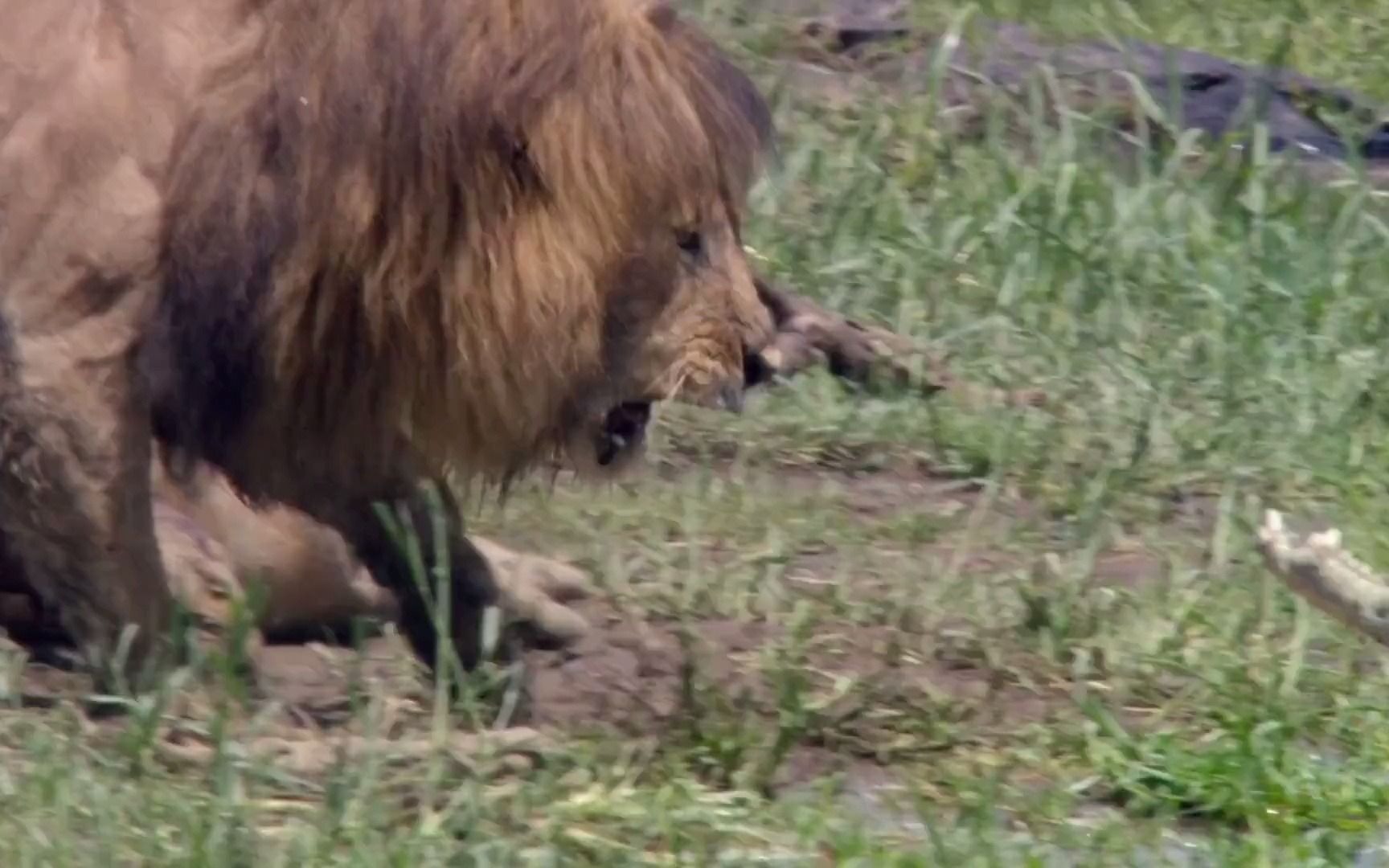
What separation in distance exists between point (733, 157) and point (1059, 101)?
3579 millimetres

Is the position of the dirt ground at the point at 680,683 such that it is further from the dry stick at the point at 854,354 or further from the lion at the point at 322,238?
the dry stick at the point at 854,354

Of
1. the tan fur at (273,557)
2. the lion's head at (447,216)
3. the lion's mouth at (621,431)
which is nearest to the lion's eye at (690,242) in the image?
the lion's head at (447,216)

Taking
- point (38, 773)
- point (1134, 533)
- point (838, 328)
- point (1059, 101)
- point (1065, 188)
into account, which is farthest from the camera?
point (1059, 101)

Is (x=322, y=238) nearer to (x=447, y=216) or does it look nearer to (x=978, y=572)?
(x=447, y=216)

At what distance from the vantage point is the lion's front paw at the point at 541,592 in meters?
4.59

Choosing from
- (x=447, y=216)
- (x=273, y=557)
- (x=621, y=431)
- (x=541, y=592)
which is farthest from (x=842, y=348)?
(x=447, y=216)

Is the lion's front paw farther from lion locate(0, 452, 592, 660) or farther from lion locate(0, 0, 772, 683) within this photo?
lion locate(0, 0, 772, 683)

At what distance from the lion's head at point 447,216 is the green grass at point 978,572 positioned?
581mm

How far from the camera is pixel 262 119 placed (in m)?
3.93

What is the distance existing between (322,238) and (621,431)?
1.94ft

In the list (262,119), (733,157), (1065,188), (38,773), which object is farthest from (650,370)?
(1065,188)

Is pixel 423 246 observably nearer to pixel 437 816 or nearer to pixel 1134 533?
pixel 437 816

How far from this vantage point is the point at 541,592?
474 centimetres

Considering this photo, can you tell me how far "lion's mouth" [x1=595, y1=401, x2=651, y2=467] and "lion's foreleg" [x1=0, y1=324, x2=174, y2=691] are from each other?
718mm
